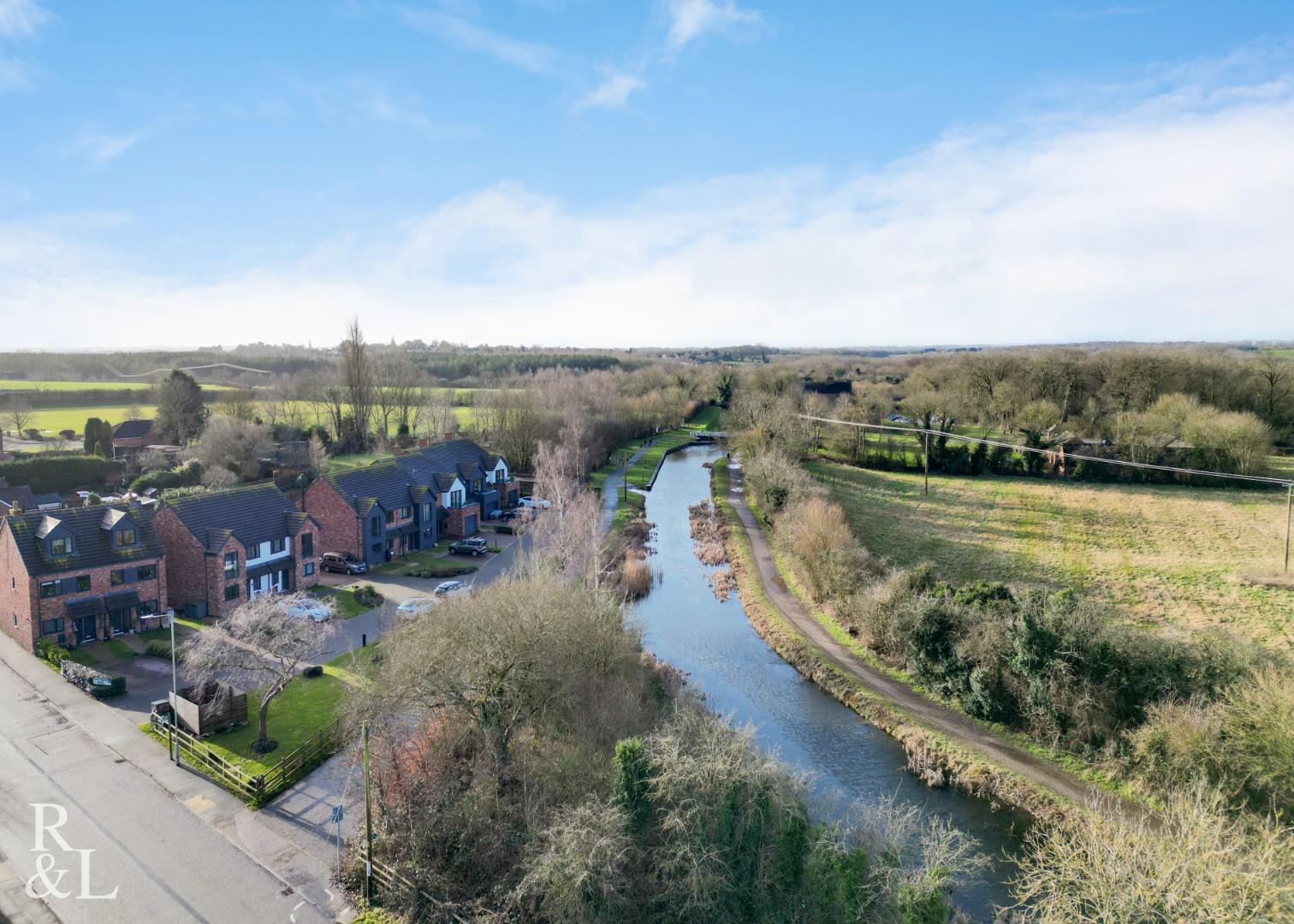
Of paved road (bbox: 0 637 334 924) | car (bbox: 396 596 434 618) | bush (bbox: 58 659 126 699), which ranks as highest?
car (bbox: 396 596 434 618)

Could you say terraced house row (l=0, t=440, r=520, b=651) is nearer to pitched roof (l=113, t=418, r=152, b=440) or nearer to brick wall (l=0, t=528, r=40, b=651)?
brick wall (l=0, t=528, r=40, b=651)

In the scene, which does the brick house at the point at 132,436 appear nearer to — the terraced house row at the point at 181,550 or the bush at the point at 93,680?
the terraced house row at the point at 181,550

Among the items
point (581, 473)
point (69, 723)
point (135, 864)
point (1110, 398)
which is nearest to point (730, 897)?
point (135, 864)

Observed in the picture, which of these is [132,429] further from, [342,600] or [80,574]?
[342,600]

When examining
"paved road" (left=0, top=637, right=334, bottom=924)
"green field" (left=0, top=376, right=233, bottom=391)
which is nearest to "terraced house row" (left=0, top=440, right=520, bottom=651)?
"paved road" (left=0, top=637, right=334, bottom=924)

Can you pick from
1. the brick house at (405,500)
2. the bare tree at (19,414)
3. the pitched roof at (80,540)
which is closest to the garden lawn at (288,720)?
the pitched roof at (80,540)
